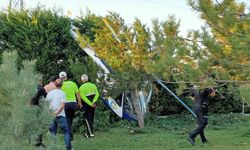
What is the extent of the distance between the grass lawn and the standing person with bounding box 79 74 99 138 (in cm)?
38

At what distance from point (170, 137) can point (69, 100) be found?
2794 mm

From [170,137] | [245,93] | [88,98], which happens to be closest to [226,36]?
[245,93]

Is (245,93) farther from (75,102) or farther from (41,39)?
(41,39)

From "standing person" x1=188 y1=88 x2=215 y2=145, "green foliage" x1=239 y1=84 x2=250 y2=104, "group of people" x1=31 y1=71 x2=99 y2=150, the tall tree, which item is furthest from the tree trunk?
"green foliage" x1=239 y1=84 x2=250 y2=104

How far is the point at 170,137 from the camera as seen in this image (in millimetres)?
13586

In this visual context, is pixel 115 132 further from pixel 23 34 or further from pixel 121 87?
pixel 23 34

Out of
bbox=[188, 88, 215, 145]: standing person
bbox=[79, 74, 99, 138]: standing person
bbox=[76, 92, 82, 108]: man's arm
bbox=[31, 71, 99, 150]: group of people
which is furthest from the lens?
bbox=[79, 74, 99, 138]: standing person

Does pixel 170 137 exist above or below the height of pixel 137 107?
below

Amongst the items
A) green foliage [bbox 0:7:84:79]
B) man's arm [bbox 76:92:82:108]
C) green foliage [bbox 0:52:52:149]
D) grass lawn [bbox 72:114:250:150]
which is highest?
green foliage [bbox 0:7:84:79]

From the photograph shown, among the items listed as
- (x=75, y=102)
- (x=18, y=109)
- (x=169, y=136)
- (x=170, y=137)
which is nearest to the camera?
(x=18, y=109)

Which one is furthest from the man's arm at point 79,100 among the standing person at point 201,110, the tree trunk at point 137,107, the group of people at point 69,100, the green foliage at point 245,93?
the green foliage at point 245,93

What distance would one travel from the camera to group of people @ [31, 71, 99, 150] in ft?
34.3

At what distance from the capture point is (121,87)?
50.5 ft

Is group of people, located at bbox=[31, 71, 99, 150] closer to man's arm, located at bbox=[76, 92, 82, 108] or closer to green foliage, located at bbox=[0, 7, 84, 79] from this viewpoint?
man's arm, located at bbox=[76, 92, 82, 108]
